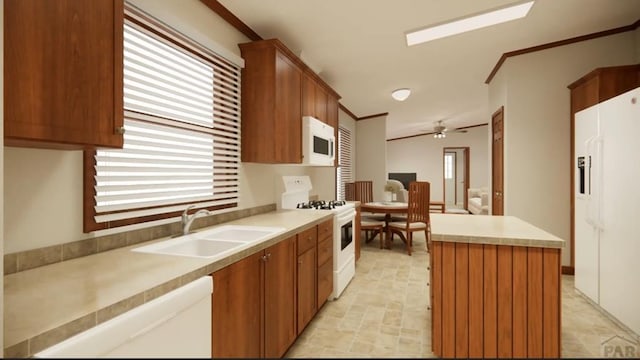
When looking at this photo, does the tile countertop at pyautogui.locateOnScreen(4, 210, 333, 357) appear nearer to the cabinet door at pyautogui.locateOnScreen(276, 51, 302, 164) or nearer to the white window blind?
the white window blind

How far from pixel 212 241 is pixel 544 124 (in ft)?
12.8

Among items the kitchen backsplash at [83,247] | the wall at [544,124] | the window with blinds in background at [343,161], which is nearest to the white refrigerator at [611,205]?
the wall at [544,124]

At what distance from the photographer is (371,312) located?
2721 millimetres

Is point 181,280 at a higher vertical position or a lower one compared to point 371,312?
higher

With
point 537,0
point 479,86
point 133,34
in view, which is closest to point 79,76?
point 133,34

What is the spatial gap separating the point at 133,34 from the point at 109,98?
2.17 feet

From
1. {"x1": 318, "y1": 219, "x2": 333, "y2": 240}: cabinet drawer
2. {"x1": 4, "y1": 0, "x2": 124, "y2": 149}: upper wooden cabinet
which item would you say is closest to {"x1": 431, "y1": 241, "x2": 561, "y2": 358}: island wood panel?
{"x1": 318, "y1": 219, "x2": 333, "y2": 240}: cabinet drawer

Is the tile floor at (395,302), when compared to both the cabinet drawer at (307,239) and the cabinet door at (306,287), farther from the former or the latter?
the cabinet drawer at (307,239)

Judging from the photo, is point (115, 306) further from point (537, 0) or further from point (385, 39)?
point (537, 0)

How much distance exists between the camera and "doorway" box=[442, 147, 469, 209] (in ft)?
34.5

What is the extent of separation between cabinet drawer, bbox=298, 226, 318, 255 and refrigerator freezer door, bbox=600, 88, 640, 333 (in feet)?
7.34

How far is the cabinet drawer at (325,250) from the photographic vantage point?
272 centimetres

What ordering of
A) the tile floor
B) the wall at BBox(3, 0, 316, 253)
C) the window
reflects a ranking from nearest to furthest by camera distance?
the wall at BBox(3, 0, 316, 253) < the window < the tile floor

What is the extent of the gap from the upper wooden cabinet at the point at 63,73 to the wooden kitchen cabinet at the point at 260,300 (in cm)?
74
